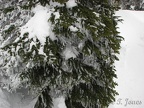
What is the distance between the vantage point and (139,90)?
8.44m

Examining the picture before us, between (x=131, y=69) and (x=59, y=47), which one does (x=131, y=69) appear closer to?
(x=131, y=69)

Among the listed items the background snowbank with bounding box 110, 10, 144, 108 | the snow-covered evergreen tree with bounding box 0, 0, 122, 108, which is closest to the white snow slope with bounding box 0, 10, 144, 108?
the background snowbank with bounding box 110, 10, 144, 108

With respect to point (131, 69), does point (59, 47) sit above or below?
above

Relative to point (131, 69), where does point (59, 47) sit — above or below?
above

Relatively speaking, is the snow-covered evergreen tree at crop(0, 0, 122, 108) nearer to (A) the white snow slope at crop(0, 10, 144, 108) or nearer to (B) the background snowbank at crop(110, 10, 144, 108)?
(A) the white snow slope at crop(0, 10, 144, 108)

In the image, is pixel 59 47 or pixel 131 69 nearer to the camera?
pixel 59 47

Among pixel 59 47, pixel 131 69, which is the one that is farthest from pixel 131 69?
pixel 59 47

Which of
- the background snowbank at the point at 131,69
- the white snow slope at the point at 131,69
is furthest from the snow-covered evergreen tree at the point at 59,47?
the background snowbank at the point at 131,69

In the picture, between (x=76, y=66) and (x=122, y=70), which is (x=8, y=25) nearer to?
(x=76, y=66)

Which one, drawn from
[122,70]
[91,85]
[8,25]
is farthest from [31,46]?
[122,70]

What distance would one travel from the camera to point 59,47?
3.87m

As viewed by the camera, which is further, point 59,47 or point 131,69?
point 131,69

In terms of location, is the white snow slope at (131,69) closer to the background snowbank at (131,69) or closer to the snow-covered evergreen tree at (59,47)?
the background snowbank at (131,69)

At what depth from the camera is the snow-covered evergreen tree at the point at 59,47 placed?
3.71m
